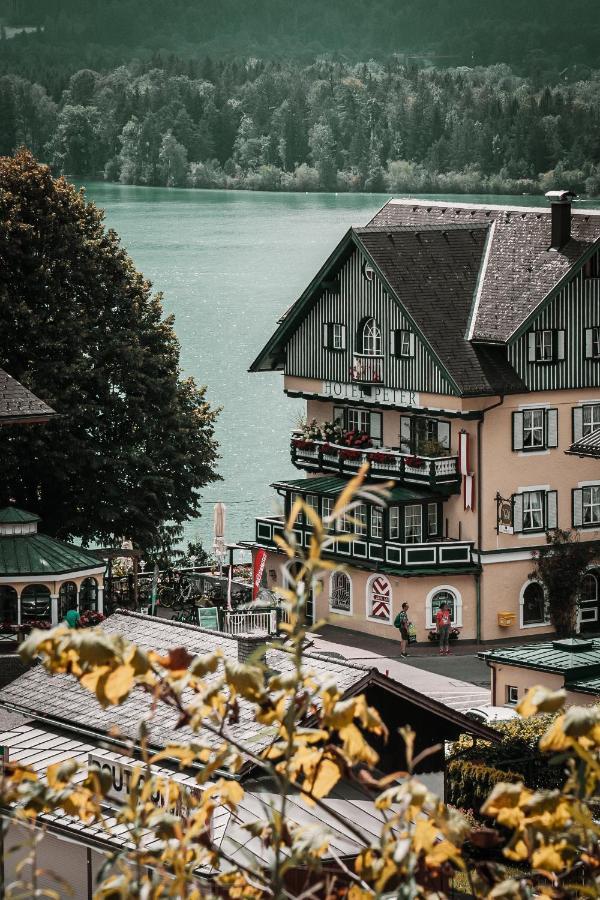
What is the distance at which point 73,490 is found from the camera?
196ft

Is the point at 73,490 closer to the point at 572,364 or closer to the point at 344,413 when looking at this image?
the point at 344,413

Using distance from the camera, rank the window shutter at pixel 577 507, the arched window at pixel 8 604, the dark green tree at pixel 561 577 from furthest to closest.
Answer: the window shutter at pixel 577 507
the dark green tree at pixel 561 577
the arched window at pixel 8 604

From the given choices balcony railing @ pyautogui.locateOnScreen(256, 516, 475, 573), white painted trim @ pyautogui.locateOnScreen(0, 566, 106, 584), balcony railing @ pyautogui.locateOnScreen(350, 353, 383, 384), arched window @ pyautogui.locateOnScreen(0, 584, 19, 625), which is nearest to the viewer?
white painted trim @ pyautogui.locateOnScreen(0, 566, 106, 584)

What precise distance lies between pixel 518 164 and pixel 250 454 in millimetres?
84034

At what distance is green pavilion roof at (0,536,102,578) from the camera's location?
48.6 metres

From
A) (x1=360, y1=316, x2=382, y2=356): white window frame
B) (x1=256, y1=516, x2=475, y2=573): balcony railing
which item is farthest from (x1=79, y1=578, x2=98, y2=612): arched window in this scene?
(x1=360, y1=316, x2=382, y2=356): white window frame

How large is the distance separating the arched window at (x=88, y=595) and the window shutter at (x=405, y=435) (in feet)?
37.1

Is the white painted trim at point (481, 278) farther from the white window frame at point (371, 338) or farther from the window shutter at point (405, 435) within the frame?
the window shutter at point (405, 435)

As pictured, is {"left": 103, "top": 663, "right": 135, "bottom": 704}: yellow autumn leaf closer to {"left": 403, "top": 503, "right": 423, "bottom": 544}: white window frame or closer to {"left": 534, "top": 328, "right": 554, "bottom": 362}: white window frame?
{"left": 403, "top": 503, "right": 423, "bottom": 544}: white window frame

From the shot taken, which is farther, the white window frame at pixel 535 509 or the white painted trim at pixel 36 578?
the white window frame at pixel 535 509

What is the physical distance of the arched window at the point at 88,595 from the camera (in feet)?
163

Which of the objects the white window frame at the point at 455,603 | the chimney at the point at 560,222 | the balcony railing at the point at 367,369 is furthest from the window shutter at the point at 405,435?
the chimney at the point at 560,222

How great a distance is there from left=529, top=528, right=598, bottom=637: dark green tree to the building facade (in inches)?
13.5

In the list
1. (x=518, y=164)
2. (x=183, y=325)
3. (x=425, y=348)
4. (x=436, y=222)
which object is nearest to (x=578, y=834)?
(x=425, y=348)
